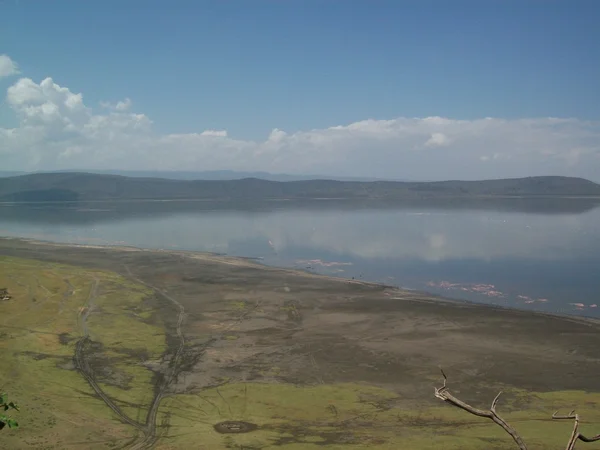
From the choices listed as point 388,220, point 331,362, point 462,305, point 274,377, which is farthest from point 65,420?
point 388,220

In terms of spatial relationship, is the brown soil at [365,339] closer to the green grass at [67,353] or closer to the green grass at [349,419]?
the green grass at [349,419]

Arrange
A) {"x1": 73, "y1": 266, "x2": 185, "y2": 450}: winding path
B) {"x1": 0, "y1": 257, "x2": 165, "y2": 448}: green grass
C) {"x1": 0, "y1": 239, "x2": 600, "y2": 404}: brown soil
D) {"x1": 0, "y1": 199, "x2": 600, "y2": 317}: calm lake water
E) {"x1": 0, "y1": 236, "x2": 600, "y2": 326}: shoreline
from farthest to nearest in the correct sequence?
{"x1": 0, "y1": 199, "x2": 600, "y2": 317}: calm lake water
{"x1": 0, "y1": 236, "x2": 600, "y2": 326}: shoreline
{"x1": 0, "y1": 239, "x2": 600, "y2": 404}: brown soil
{"x1": 73, "y1": 266, "x2": 185, "y2": 450}: winding path
{"x1": 0, "y1": 257, "x2": 165, "y2": 448}: green grass

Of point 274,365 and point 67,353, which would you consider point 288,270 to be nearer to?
point 274,365

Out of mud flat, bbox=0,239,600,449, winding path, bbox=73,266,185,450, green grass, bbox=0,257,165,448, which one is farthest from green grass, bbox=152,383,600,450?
green grass, bbox=0,257,165,448

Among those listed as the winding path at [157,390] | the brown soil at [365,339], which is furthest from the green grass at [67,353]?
the brown soil at [365,339]

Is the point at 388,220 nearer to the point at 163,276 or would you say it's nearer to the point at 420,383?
the point at 163,276

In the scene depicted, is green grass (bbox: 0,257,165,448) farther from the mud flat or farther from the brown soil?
the brown soil
